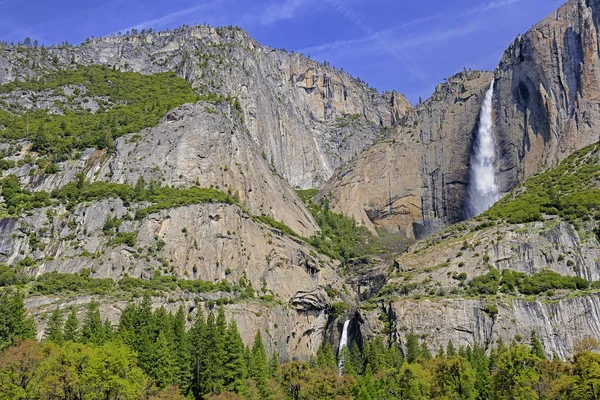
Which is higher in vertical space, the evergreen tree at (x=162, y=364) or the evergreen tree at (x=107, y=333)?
the evergreen tree at (x=107, y=333)

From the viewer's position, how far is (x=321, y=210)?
195m

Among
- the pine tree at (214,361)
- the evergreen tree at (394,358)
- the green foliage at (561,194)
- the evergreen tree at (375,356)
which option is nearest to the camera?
the pine tree at (214,361)

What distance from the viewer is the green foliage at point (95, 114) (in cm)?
14675

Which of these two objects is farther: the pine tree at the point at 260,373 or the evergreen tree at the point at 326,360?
the evergreen tree at the point at 326,360

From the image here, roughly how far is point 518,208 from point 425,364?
61194mm

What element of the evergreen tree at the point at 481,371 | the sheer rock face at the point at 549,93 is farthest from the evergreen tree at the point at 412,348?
the sheer rock face at the point at 549,93

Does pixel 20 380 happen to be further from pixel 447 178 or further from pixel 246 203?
pixel 447 178

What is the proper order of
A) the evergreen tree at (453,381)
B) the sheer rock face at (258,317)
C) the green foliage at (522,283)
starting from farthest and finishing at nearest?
the green foliage at (522,283) → the sheer rock face at (258,317) → the evergreen tree at (453,381)

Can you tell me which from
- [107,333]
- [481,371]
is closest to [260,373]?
[107,333]

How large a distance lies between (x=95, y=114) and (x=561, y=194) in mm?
113363

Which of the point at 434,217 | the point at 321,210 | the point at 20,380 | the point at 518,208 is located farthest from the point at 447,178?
the point at 20,380

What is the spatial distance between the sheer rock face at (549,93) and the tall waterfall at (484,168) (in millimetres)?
2745

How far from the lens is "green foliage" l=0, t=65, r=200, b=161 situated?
481ft

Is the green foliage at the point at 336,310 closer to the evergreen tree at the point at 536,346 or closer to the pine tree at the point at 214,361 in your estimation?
the evergreen tree at the point at 536,346
